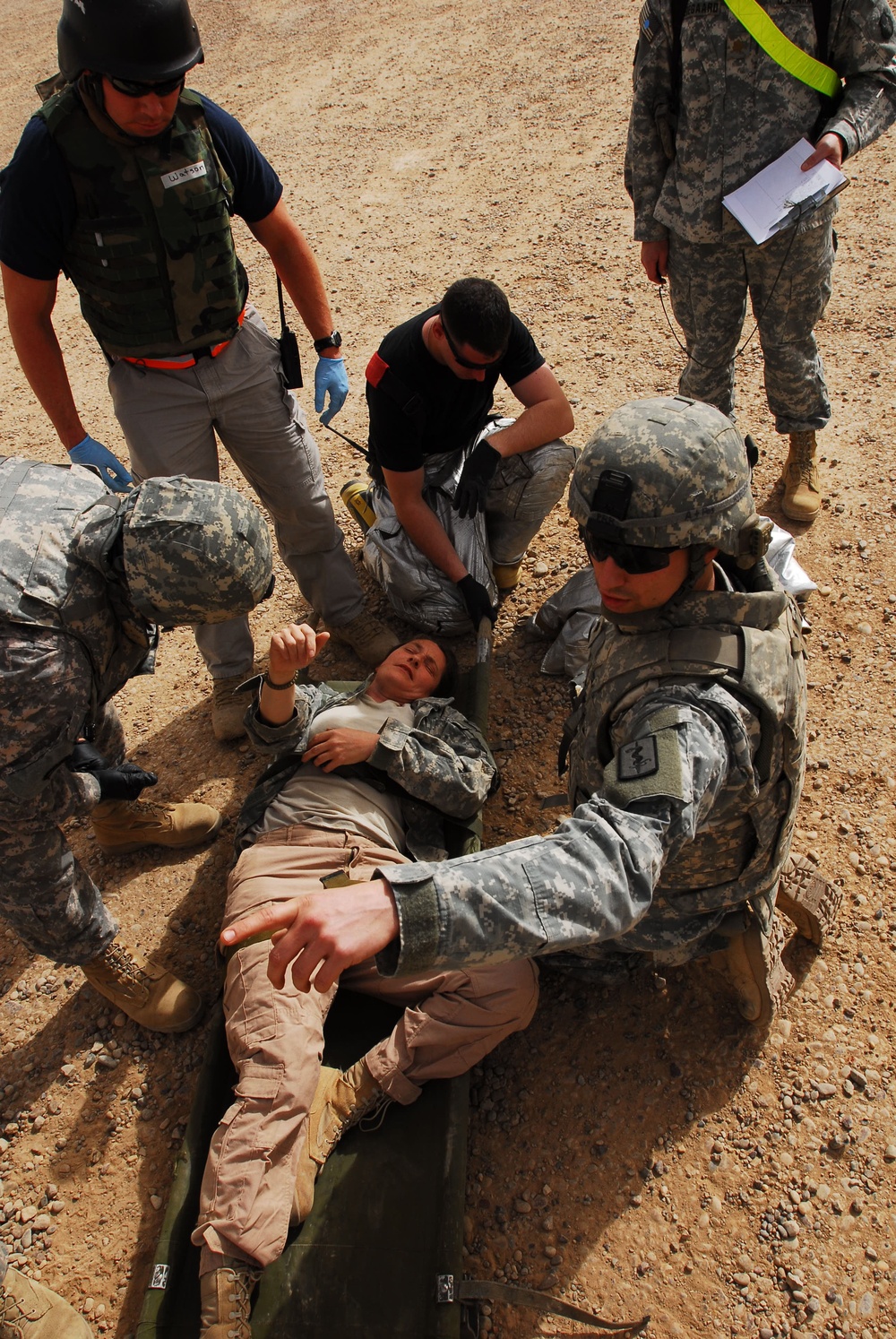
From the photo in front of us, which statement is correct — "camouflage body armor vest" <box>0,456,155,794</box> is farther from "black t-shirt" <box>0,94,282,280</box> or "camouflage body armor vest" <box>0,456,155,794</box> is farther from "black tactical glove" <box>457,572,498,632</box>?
"black tactical glove" <box>457,572,498,632</box>

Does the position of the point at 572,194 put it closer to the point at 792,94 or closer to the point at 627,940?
the point at 792,94

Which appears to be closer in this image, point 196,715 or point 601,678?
point 601,678

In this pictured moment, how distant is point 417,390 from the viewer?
4.10 metres

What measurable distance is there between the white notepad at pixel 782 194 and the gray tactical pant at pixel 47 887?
3395 millimetres

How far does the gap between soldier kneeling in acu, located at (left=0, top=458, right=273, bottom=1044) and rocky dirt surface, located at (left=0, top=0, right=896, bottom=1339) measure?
55 cm

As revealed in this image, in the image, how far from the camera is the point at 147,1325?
253 centimetres

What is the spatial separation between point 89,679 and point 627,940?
179 centimetres

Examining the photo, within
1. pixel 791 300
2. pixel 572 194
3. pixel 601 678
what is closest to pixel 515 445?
pixel 791 300

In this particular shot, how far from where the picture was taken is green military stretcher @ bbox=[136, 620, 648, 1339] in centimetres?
256

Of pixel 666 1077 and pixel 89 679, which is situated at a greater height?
pixel 89 679

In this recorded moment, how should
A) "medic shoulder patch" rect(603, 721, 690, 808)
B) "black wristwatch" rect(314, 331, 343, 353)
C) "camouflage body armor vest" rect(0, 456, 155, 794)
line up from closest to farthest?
"medic shoulder patch" rect(603, 721, 690, 808) < "camouflage body armor vest" rect(0, 456, 155, 794) < "black wristwatch" rect(314, 331, 343, 353)

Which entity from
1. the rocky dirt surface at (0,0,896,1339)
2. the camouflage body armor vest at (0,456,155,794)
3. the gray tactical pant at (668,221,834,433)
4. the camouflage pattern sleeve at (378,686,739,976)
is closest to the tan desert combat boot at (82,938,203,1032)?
the rocky dirt surface at (0,0,896,1339)

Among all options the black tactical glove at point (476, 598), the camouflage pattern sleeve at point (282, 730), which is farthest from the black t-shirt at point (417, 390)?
the camouflage pattern sleeve at point (282, 730)

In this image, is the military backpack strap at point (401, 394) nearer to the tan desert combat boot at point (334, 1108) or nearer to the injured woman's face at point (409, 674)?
the injured woman's face at point (409, 674)
